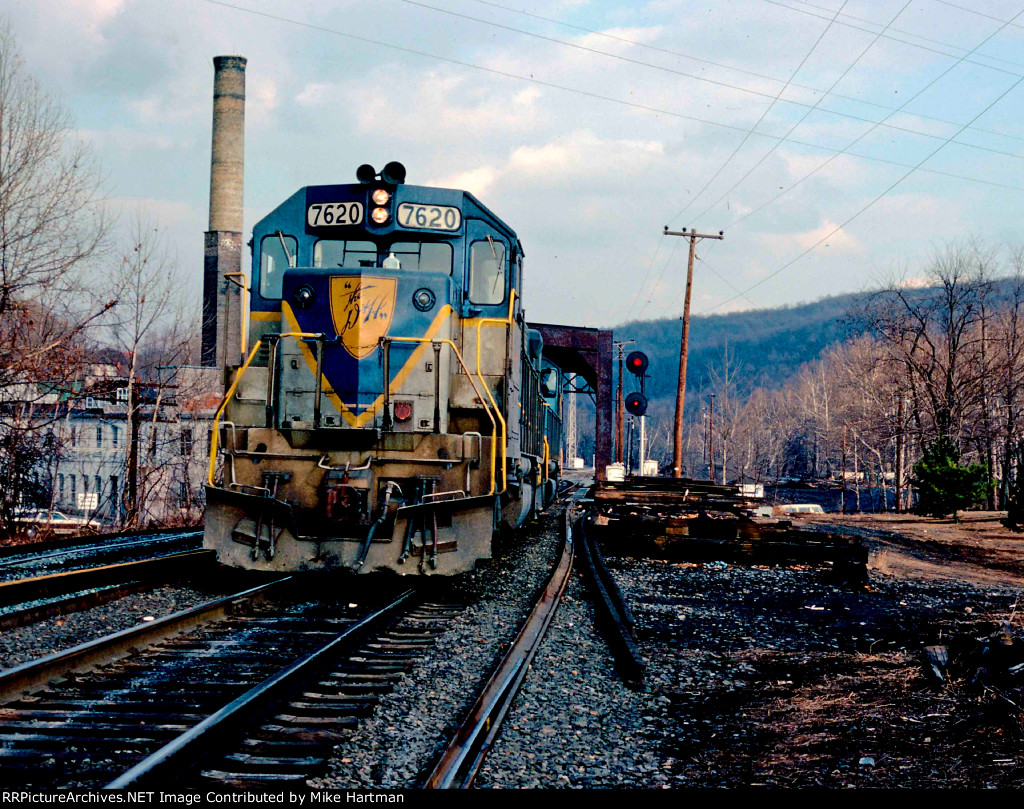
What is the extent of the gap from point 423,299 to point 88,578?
13.6 feet

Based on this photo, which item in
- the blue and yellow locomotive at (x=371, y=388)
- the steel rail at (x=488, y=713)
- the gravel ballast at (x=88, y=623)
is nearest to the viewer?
the steel rail at (x=488, y=713)

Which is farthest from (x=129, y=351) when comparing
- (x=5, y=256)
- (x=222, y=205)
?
(x=222, y=205)

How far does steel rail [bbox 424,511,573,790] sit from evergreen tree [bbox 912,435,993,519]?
17732 millimetres

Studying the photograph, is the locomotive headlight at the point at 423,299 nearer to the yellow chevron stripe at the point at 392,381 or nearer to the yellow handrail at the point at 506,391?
the yellow chevron stripe at the point at 392,381

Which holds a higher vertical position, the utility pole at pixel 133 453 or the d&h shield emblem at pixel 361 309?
the d&h shield emblem at pixel 361 309

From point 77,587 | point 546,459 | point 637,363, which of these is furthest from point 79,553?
point 637,363

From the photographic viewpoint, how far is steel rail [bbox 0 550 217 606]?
7.36 metres

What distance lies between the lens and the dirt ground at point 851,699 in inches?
148

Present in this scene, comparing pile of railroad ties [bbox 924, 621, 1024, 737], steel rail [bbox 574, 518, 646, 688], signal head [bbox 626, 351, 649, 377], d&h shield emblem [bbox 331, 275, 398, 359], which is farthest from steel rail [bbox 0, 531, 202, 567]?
signal head [bbox 626, 351, 649, 377]

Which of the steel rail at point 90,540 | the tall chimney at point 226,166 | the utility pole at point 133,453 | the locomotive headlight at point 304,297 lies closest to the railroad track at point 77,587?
the steel rail at point 90,540

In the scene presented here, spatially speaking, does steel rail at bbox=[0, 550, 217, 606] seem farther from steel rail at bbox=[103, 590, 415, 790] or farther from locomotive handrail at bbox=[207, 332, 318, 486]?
steel rail at bbox=[103, 590, 415, 790]

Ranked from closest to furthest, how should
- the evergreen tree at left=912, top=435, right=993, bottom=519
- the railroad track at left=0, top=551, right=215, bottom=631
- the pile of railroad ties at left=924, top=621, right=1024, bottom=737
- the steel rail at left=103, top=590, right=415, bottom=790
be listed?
1. the steel rail at left=103, top=590, right=415, bottom=790
2. the pile of railroad ties at left=924, top=621, right=1024, bottom=737
3. the railroad track at left=0, top=551, right=215, bottom=631
4. the evergreen tree at left=912, top=435, right=993, bottom=519

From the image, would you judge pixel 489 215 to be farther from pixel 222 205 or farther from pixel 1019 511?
pixel 222 205

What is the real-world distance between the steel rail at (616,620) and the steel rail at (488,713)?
1.62 ft
